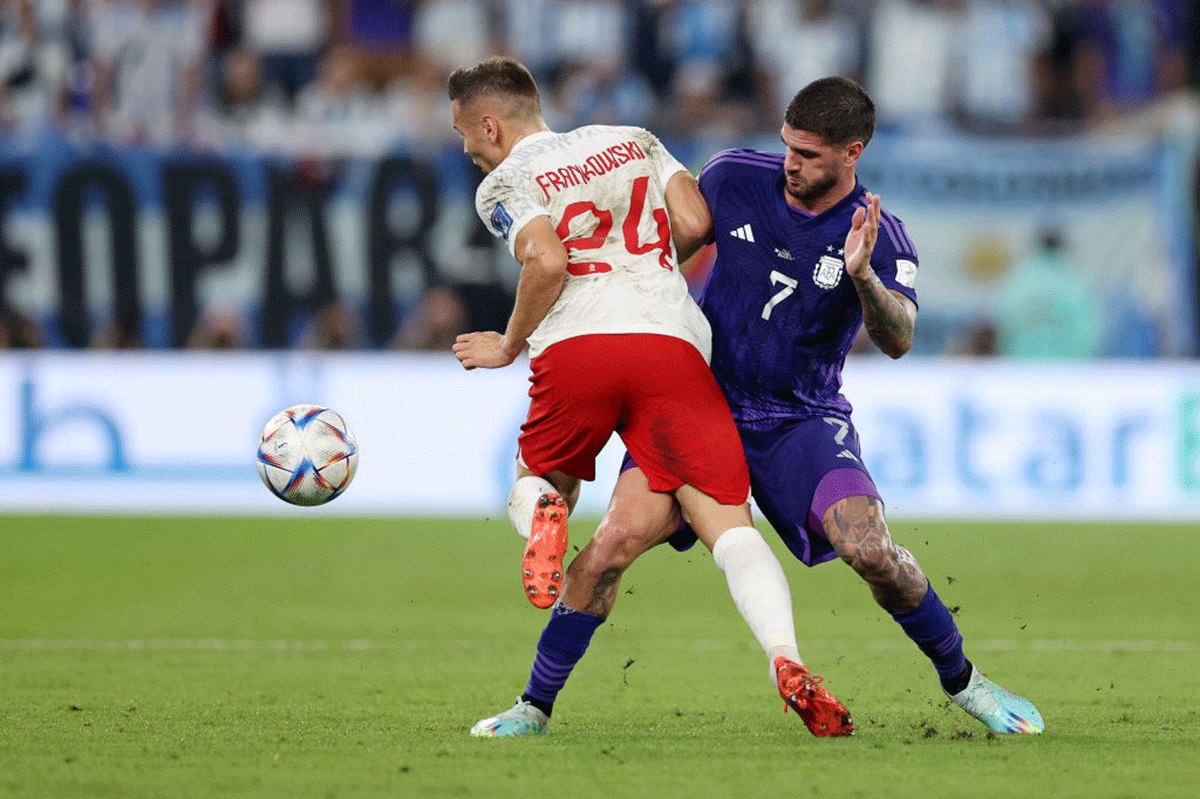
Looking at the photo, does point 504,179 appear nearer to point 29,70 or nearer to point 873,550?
point 873,550

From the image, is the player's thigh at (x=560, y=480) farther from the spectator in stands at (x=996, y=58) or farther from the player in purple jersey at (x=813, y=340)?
the spectator in stands at (x=996, y=58)

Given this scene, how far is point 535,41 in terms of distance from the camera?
14453 millimetres

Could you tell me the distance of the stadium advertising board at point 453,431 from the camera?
12016 mm

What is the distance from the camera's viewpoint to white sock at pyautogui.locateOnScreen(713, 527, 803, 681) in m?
4.56

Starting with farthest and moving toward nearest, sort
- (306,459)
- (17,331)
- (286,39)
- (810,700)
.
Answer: (286,39)
(17,331)
(306,459)
(810,700)

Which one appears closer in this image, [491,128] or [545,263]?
[545,263]

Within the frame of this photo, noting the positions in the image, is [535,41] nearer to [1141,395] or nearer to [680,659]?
[1141,395]

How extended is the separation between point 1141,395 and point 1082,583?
130 inches

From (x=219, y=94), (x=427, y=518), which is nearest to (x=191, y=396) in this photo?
(x=427, y=518)

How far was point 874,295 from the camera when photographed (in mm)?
4465

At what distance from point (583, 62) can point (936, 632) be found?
1000cm

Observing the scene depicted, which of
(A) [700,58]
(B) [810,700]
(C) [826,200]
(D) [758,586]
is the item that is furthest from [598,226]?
(A) [700,58]

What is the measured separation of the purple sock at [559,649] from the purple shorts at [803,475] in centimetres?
39

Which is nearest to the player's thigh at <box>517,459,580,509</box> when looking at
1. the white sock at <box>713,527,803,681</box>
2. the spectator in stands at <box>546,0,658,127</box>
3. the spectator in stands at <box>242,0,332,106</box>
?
the white sock at <box>713,527,803,681</box>
